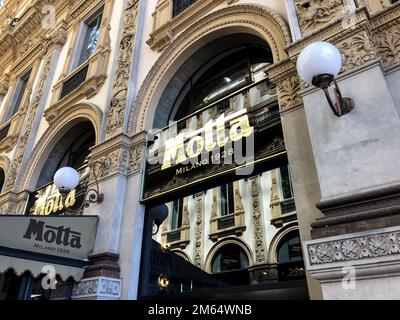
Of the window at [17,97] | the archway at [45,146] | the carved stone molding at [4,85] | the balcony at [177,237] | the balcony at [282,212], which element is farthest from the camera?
the carved stone molding at [4,85]

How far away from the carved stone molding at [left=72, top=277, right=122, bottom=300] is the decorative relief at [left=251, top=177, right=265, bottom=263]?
72.2 inches

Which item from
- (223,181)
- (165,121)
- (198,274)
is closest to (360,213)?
(223,181)

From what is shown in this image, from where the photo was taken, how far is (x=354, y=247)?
2.33m

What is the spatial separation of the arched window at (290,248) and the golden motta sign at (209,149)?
80 centimetres

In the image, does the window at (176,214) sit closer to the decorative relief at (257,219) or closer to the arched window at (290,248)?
the decorative relief at (257,219)

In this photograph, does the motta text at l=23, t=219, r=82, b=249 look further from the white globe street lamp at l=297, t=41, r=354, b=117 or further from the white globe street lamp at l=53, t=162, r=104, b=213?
the white globe street lamp at l=297, t=41, r=354, b=117

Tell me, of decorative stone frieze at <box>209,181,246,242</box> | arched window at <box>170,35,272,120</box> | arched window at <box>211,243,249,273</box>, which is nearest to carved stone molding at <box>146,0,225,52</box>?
arched window at <box>170,35,272,120</box>

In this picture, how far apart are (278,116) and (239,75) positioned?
1671mm

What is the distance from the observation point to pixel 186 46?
538cm

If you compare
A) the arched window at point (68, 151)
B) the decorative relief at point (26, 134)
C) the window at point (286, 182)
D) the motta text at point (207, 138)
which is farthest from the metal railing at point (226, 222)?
the decorative relief at point (26, 134)

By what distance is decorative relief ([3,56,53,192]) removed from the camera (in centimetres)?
791

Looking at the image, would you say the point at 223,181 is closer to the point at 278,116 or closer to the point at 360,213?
the point at 278,116

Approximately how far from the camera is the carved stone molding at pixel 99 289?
4051 mm
